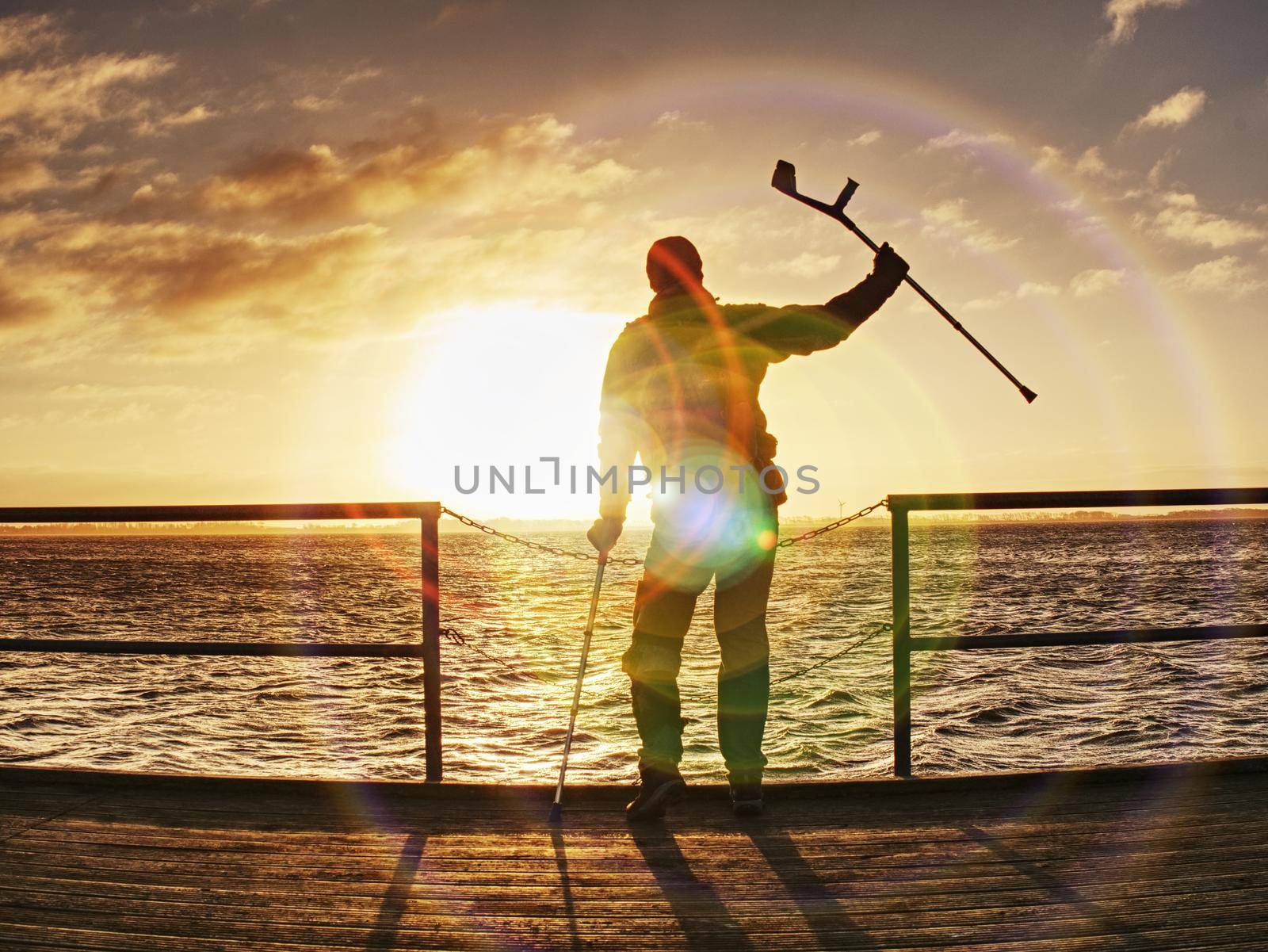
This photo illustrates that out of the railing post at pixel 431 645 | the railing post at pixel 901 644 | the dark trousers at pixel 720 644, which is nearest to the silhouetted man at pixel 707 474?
the dark trousers at pixel 720 644

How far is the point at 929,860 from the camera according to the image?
3225 millimetres

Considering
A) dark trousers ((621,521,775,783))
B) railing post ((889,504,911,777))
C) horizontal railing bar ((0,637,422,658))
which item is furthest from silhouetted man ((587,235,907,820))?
horizontal railing bar ((0,637,422,658))

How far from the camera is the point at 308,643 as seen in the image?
4004mm

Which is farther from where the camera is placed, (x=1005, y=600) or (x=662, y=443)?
(x=1005, y=600)

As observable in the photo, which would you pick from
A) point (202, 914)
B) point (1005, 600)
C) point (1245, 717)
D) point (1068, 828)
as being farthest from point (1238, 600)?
point (202, 914)

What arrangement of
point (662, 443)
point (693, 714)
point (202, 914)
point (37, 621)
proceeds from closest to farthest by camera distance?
1. point (202, 914)
2. point (662, 443)
3. point (693, 714)
4. point (37, 621)

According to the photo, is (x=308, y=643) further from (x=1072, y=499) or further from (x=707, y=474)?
(x=1072, y=499)

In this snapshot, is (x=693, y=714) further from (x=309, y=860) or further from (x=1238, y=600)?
(x=1238, y=600)

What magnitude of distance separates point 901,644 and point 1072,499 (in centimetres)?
107

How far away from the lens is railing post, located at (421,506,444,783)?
4.12 m

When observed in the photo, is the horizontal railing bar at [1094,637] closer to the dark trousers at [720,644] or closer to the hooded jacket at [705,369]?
the dark trousers at [720,644]

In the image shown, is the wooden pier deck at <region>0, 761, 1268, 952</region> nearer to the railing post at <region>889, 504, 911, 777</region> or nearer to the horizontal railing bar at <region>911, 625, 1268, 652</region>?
the railing post at <region>889, 504, 911, 777</region>

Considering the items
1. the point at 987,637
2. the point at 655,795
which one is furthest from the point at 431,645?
the point at 987,637

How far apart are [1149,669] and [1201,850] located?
1650cm
